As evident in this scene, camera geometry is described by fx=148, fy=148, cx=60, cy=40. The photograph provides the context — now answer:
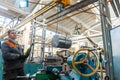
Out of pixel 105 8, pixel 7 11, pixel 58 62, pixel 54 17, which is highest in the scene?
pixel 7 11

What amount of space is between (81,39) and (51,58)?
3.07 m

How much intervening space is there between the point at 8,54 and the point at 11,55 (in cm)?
5

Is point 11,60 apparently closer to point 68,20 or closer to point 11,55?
point 11,55

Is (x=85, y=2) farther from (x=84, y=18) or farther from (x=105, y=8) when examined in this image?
(x=84, y=18)

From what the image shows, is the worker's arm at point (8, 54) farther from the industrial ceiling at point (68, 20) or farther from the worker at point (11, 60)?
the industrial ceiling at point (68, 20)

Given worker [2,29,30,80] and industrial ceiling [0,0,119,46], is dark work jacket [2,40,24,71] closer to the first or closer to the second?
worker [2,29,30,80]

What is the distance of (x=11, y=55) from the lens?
2.38 meters

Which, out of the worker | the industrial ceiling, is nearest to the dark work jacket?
the worker

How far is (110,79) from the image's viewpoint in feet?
6.48

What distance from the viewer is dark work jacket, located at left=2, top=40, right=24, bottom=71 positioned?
2408 millimetres

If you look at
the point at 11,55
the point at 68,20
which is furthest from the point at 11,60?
the point at 68,20

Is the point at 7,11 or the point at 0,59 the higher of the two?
the point at 7,11

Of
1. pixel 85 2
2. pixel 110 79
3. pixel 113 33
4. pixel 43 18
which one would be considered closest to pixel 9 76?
pixel 110 79

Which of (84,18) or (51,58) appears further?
(84,18)
